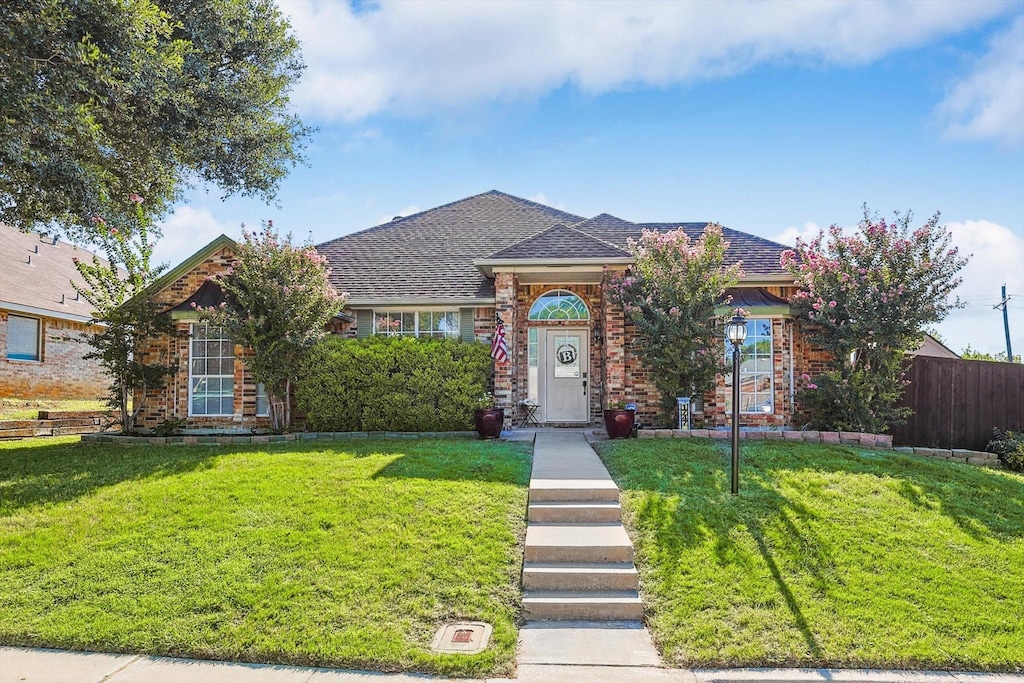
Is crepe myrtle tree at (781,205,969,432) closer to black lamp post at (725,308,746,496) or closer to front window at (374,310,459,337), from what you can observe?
black lamp post at (725,308,746,496)

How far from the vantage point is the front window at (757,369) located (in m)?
12.9

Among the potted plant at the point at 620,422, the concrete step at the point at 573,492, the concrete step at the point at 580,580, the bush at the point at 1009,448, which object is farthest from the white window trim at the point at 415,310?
the bush at the point at 1009,448

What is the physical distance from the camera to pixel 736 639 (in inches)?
197

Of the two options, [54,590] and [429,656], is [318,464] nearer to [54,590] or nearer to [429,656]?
[54,590]

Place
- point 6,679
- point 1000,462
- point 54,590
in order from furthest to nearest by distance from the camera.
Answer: point 1000,462
point 54,590
point 6,679

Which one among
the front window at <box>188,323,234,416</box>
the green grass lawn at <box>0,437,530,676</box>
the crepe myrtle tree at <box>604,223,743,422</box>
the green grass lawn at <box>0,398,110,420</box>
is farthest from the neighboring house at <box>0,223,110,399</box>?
the crepe myrtle tree at <box>604,223,743,422</box>

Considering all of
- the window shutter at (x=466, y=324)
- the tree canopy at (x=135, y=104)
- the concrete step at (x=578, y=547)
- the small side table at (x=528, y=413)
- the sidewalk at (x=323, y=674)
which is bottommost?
the sidewalk at (x=323, y=674)

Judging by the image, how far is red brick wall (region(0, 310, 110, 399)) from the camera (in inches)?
714

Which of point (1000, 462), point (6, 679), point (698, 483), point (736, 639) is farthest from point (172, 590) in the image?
point (1000, 462)

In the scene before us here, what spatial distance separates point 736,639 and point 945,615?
6.16ft

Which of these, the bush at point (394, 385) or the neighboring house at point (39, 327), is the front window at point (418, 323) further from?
the neighboring house at point (39, 327)

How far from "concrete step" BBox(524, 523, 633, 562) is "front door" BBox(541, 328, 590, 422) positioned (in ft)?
24.4

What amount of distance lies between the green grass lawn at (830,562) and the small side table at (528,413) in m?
5.04

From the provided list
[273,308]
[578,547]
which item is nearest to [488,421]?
[273,308]
